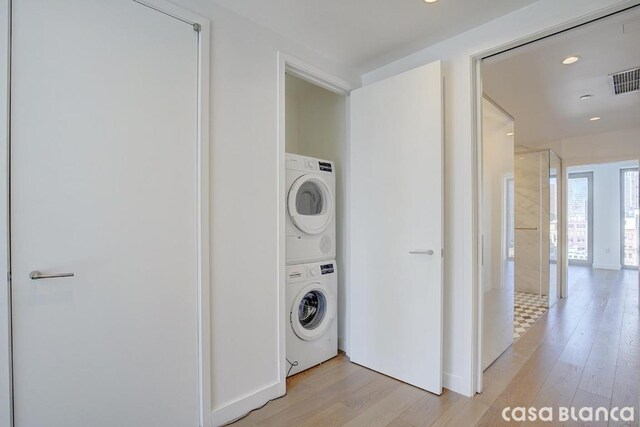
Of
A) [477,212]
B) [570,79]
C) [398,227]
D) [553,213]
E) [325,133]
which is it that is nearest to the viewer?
[477,212]

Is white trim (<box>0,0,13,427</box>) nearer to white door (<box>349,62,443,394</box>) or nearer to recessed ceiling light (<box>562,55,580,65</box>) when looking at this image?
white door (<box>349,62,443,394</box>)

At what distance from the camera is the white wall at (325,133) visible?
2770 millimetres

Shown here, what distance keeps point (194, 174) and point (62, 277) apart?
29.2 inches

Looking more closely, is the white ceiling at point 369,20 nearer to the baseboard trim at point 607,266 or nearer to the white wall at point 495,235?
the white wall at point 495,235

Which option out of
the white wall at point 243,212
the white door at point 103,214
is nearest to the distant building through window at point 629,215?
the white wall at point 243,212

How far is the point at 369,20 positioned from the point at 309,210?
143 cm

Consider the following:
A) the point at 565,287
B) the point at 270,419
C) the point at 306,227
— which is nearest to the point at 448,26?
the point at 306,227

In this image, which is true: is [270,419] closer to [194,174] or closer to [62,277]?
[62,277]

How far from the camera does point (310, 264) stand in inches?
96.0

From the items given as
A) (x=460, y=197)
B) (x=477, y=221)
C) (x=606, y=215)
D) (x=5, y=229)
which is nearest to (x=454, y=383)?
(x=477, y=221)

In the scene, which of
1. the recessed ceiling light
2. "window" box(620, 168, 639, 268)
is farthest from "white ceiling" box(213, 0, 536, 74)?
"window" box(620, 168, 639, 268)

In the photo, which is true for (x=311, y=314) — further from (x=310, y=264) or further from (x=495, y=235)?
(x=495, y=235)

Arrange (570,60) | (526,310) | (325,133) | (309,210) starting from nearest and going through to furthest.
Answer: (570,60), (309,210), (325,133), (526,310)

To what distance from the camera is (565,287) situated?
4.64 metres
